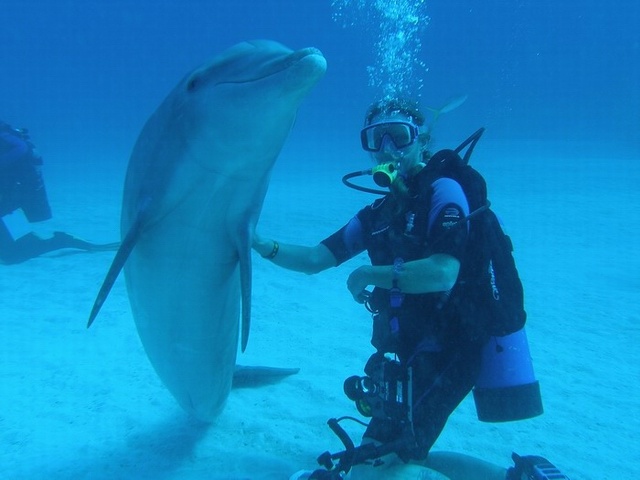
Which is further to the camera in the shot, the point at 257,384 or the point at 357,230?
the point at 257,384

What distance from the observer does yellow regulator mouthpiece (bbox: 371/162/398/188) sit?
2615 mm

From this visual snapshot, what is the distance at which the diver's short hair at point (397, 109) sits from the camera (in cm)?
309

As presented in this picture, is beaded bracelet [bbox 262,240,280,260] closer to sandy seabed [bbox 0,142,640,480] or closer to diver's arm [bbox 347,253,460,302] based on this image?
diver's arm [bbox 347,253,460,302]

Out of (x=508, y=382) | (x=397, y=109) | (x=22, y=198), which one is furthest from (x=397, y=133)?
(x=22, y=198)

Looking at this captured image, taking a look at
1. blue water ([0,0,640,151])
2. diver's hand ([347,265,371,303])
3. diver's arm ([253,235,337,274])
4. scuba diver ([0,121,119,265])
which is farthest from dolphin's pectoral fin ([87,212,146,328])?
blue water ([0,0,640,151])

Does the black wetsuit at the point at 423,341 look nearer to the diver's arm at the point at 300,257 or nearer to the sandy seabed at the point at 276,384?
the diver's arm at the point at 300,257

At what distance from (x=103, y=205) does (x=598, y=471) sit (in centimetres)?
1498

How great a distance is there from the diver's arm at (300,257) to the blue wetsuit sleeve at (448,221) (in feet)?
3.39

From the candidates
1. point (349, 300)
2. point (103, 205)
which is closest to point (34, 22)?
point (103, 205)

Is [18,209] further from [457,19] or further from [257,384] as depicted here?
[457,19]

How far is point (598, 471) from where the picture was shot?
354 cm

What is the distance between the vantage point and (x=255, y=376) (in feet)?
14.5

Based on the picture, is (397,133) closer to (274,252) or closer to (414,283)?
(414,283)

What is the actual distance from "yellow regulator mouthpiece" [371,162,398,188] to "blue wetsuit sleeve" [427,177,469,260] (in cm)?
Answer: 27
